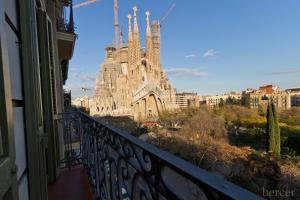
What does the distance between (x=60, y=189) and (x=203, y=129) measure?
21198 millimetres

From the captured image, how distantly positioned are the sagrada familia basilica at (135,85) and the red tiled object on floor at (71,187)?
1790 inches

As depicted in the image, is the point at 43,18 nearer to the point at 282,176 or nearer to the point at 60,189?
the point at 60,189

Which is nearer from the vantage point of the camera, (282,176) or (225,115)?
(282,176)

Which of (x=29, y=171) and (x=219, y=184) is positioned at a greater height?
(x=219, y=184)

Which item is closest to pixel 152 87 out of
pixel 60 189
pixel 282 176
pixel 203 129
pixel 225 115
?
pixel 225 115

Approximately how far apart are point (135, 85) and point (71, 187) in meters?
49.7

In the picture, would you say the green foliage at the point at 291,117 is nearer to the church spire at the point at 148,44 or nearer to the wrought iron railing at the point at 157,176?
the church spire at the point at 148,44

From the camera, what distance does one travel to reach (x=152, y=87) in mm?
53438

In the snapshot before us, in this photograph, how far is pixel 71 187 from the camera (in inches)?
113

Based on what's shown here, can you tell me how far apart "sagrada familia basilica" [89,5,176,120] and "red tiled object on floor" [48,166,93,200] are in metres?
45.5

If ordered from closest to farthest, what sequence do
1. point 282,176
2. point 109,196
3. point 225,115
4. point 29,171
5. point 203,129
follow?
point 29,171 < point 109,196 < point 282,176 < point 203,129 < point 225,115

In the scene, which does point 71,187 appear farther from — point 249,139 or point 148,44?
point 148,44

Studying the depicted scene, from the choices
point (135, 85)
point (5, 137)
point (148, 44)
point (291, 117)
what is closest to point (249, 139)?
point (291, 117)

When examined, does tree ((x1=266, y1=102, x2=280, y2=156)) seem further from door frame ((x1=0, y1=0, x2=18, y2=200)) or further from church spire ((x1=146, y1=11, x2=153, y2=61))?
church spire ((x1=146, y1=11, x2=153, y2=61))
